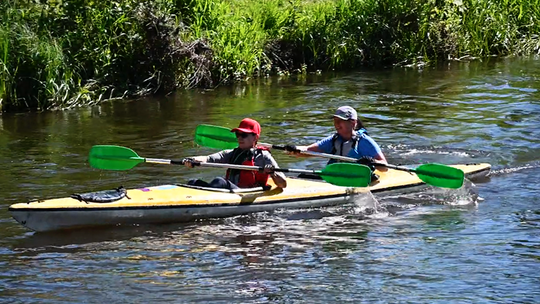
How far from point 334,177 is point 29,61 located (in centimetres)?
650

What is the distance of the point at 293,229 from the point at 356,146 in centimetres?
147

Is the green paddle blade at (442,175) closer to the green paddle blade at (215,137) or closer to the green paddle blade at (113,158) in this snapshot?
the green paddle blade at (215,137)

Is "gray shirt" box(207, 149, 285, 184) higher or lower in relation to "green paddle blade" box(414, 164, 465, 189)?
higher

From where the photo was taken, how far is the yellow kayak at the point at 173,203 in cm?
775

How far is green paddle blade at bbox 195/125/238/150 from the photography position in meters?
9.61

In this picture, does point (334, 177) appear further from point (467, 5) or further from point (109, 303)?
point (467, 5)

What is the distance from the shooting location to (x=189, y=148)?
37.6ft

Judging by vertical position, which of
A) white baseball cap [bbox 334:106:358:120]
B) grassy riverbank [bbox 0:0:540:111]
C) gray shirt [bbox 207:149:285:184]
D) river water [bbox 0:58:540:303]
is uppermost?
grassy riverbank [bbox 0:0:540:111]

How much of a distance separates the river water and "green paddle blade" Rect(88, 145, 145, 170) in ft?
2.56

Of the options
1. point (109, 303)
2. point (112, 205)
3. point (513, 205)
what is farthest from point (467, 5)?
point (109, 303)

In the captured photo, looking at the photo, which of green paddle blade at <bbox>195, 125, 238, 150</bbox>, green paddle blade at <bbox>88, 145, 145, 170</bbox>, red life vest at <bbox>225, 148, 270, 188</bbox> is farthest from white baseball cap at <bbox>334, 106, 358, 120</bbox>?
green paddle blade at <bbox>88, 145, 145, 170</bbox>

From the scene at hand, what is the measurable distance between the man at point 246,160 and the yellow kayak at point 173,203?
133mm

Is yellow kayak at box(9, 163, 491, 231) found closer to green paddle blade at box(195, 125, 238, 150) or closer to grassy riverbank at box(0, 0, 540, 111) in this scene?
green paddle blade at box(195, 125, 238, 150)

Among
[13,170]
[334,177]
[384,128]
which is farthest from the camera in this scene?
[384,128]
